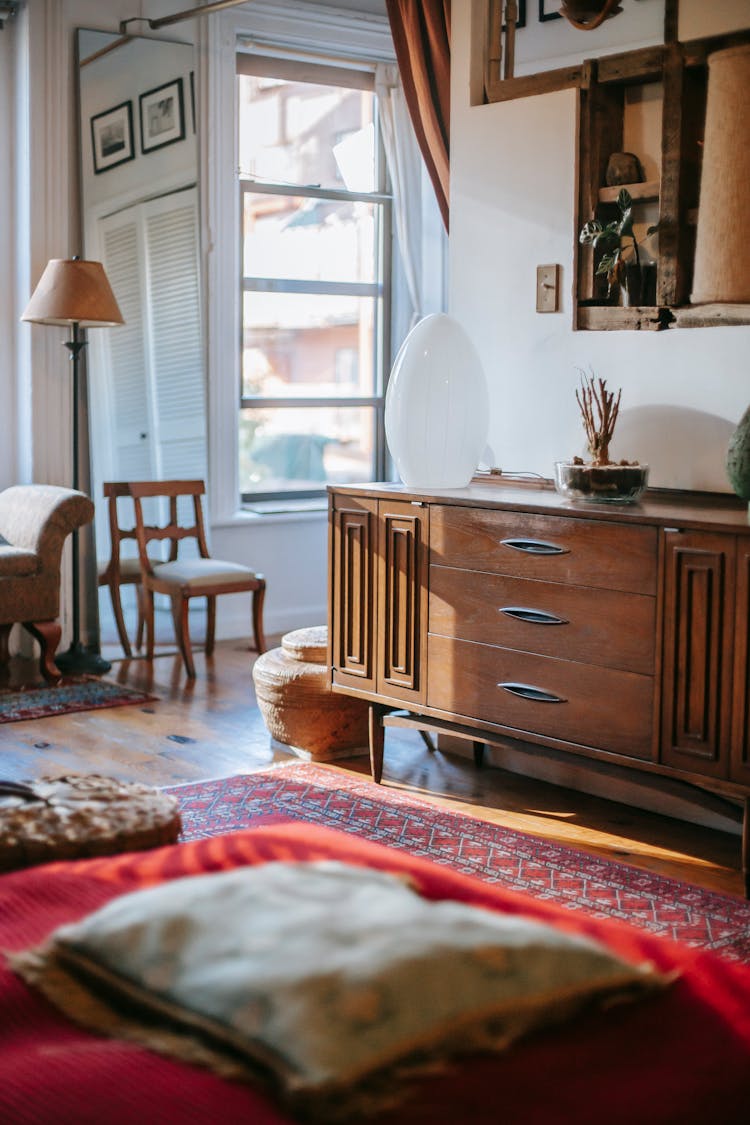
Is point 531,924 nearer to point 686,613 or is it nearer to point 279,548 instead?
point 686,613

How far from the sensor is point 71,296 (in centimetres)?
510

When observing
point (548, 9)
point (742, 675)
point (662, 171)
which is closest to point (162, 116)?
point (548, 9)

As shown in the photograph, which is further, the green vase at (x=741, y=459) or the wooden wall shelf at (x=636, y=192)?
the wooden wall shelf at (x=636, y=192)

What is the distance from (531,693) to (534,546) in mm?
370

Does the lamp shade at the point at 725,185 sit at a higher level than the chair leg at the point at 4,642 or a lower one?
higher

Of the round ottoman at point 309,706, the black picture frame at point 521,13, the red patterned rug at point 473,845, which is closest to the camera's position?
the red patterned rug at point 473,845

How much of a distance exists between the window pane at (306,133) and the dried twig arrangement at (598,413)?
299cm

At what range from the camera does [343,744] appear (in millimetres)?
4051

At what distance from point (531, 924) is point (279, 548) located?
5028 mm

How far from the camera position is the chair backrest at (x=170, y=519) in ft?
17.8

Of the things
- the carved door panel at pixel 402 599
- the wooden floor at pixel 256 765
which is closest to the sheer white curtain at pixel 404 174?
the wooden floor at pixel 256 765

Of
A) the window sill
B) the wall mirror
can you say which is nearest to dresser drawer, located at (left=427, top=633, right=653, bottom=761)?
the wall mirror

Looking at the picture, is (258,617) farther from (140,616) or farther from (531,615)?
(531,615)

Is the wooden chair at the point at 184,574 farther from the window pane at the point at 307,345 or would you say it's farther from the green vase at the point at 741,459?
the green vase at the point at 741,459
